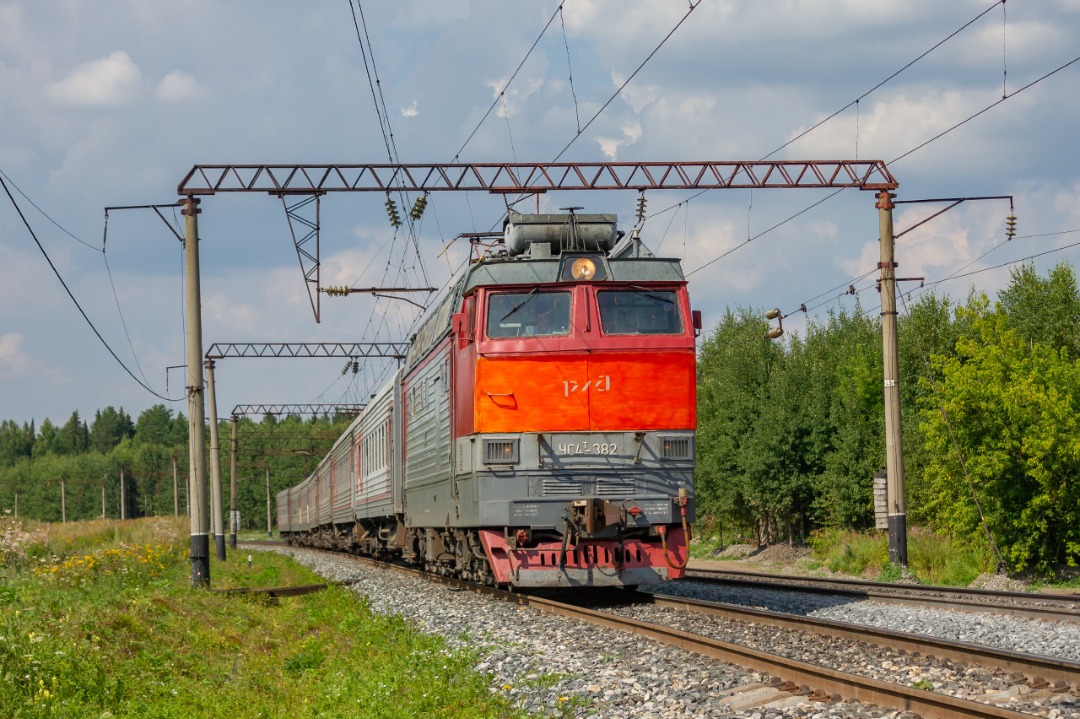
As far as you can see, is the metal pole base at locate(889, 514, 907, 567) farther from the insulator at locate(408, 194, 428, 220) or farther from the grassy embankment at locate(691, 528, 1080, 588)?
the insulator at locate(408, 194, 428, 220)

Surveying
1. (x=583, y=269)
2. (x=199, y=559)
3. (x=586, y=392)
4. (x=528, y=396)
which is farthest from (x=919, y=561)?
(x=199, y=559)

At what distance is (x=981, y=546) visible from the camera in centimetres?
2248

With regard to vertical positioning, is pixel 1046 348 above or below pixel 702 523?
above

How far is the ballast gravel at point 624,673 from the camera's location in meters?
7.52

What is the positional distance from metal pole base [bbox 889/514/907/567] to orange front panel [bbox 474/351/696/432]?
28.3ft

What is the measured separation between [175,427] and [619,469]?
585 feet

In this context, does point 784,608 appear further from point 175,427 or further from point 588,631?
point 175,427

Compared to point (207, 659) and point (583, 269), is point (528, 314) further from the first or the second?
point (207, 659)

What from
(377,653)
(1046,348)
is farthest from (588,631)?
(1046,348)

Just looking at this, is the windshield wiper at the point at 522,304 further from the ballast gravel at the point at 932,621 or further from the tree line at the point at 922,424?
the tree line at the point at 922,424

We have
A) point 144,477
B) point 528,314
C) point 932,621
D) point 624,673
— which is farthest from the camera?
point 144,477

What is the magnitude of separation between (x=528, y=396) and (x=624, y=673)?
567cm

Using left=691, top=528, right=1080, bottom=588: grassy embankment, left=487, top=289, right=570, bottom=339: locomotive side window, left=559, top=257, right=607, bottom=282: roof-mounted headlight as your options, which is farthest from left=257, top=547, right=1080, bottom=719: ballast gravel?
left=691, top=528, right=1080, bottom=588: grassy embankment

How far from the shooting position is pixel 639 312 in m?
14.7
